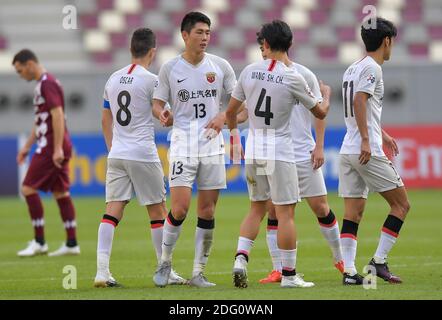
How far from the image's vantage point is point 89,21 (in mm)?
26781

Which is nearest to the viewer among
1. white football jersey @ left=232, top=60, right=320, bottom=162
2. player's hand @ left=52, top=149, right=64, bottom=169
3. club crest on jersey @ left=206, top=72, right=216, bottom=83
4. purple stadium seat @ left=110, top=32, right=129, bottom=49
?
white football jersey @ left=232, top=60, right=320, bottom=162

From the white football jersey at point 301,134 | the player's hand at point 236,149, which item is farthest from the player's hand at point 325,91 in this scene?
the player's hand at point 236,149

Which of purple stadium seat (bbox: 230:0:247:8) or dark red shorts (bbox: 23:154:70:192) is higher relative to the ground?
purple stadium seat (bbox: 230:0:247:8)

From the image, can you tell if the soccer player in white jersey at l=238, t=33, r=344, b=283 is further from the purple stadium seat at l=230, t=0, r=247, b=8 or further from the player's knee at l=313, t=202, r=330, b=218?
the purple stadium seat at l=230, t=0, r=247, b=8

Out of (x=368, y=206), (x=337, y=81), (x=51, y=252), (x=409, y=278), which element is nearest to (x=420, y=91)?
(x=337, y=81)

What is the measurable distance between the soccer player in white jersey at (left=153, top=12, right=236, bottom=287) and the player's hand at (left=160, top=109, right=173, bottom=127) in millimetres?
11

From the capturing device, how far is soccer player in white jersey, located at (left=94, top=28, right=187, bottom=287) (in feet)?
30.6

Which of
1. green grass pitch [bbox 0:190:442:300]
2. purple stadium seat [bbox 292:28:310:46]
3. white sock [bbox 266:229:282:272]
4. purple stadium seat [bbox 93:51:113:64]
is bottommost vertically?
green grass pitch [bbox 0:190:442:300]

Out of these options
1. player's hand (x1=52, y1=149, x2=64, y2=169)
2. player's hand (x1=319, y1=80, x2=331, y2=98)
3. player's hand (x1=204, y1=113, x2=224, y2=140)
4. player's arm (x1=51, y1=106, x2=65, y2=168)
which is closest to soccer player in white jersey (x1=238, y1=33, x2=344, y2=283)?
player's hand (x1=319, y1=80, x2=331, y2=98)

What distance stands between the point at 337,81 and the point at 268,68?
52.7 ft

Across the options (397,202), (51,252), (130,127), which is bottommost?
(51,252)

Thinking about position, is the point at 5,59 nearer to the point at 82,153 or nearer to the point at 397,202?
the point at 82,153

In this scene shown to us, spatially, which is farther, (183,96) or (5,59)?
(5,59)

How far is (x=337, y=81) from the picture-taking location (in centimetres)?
2456
